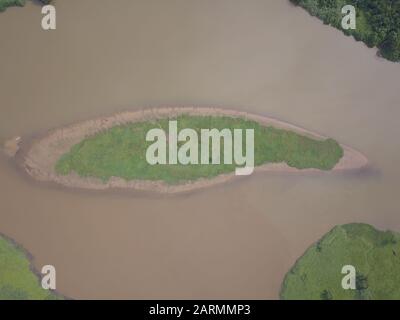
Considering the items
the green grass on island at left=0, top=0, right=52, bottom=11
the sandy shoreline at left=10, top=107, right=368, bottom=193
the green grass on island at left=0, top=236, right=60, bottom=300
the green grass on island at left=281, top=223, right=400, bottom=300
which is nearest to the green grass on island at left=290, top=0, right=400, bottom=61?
the sandy shoreline at left=10, top=107, right=368, bottom=193

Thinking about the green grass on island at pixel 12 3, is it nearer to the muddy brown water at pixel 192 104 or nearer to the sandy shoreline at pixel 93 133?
the muddy brown water at pixel 192 104

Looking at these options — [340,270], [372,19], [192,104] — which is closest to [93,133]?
[192,104]

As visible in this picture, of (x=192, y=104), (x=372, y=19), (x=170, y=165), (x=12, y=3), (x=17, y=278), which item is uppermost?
(x=12, y=3)

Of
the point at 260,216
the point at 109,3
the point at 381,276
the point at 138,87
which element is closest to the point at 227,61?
the point at 138,87

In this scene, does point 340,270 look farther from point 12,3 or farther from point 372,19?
point 12,3

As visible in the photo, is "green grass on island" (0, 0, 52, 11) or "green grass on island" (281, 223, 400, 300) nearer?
"green grass on island" (281, 223, 400, 300)

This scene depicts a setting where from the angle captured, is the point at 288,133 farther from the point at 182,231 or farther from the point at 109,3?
the point at 109,3

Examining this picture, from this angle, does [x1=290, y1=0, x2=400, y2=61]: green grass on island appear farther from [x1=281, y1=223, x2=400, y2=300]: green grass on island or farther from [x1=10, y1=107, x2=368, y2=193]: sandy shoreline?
[x1=281, y1=223, x2=400, y2=300]: green grass on island
